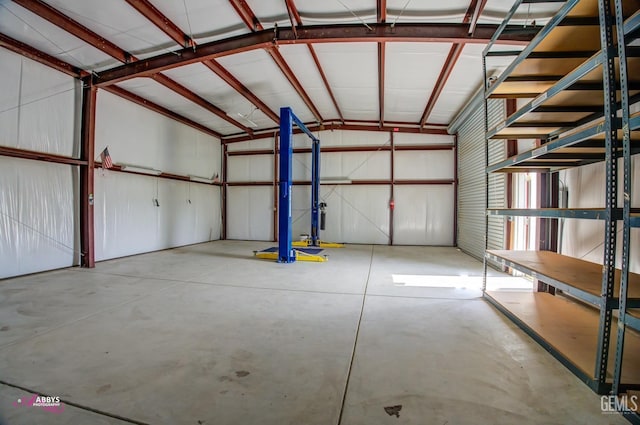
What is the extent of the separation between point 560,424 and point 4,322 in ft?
17.3

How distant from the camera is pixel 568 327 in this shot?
112 inches

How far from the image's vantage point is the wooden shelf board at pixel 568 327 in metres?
2.19

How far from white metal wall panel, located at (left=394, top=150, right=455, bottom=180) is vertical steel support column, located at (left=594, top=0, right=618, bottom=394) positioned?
8.07 metres

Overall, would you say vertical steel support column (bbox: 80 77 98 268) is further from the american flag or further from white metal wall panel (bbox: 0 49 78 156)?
the american flag

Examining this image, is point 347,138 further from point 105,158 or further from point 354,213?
point 105,158

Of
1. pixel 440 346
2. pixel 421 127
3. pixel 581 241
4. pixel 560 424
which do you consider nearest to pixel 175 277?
pixel 440 346

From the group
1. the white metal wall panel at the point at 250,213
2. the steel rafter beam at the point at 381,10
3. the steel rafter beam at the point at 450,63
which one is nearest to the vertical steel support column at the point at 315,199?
the white metal wall panel at the point at 250,213

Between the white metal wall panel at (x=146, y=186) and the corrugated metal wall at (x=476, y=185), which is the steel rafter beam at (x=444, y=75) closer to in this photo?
the corrugated metal wall at (x=476, y=185)

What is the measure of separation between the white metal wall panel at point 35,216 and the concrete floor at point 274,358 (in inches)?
38.4

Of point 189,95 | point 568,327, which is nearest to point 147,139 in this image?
point 189,95

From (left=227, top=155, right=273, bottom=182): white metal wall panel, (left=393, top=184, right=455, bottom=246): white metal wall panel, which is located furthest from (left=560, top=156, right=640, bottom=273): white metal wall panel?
→ (left=227, top=155, right=273, bottom=182): white metal wall panel

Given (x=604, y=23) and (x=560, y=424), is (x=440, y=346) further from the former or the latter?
(x=604, y=23)

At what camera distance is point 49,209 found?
18.0 ft

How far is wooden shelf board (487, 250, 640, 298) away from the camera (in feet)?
7.23
